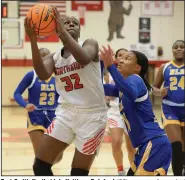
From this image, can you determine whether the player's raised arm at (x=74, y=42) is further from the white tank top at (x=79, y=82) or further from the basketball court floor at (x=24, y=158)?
the basketball court floor at (x=24, y=158)

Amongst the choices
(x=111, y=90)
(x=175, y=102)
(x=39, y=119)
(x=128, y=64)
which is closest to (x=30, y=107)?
(x=39, y=119)

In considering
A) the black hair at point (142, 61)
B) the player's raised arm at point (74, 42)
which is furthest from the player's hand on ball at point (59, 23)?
the black hair at point (142, 61)

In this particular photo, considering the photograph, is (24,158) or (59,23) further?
(24,158)

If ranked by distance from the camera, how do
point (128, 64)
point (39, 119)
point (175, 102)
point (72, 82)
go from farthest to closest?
1. point (175, 102)
2. point (39, 119)
3. point (128, 64)
4. point (72, 82)

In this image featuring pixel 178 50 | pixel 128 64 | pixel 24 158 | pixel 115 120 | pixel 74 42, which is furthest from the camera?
pixel 24 158

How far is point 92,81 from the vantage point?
4.45 meters

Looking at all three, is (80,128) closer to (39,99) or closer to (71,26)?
(71,26)

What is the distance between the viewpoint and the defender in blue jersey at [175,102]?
6.25m

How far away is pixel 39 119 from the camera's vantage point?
21.4ft

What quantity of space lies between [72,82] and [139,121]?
2.40 feet

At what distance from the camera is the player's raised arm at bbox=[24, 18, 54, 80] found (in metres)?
4.11

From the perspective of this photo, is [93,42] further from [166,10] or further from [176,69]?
[166,10]

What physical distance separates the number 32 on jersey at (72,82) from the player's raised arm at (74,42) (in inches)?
9.6

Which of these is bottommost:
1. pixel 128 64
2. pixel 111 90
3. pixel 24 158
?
pixel 24 158
